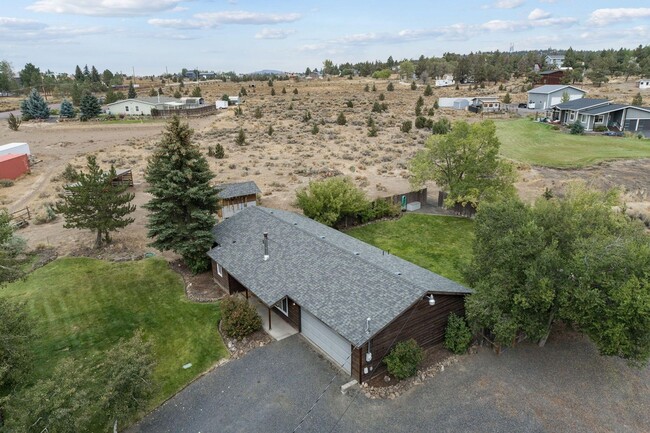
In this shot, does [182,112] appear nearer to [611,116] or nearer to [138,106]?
[138,106]

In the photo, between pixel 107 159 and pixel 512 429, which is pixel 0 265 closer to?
pixel 512 429

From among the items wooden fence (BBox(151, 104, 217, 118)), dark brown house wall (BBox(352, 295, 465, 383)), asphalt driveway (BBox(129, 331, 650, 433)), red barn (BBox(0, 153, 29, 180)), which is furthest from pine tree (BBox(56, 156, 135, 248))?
wooden fence (BBox(151, 104, 217, 118))

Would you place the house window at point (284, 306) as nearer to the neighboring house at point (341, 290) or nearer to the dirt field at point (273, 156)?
the neighboring house at point (341, 290)

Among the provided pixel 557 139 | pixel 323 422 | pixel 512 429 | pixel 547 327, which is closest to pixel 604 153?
pixel 557 139

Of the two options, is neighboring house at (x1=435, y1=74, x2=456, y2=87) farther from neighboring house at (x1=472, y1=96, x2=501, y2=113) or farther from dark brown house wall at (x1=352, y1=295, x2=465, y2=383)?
dark brown house wall at (x1=352, y1=295, x2=465, y2=383)

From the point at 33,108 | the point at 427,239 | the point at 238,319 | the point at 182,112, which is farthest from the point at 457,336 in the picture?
the point at 33,108

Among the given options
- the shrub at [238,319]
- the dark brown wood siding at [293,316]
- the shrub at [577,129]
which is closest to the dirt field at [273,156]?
the shrub at [238,319]

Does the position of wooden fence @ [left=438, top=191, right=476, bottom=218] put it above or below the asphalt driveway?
above
